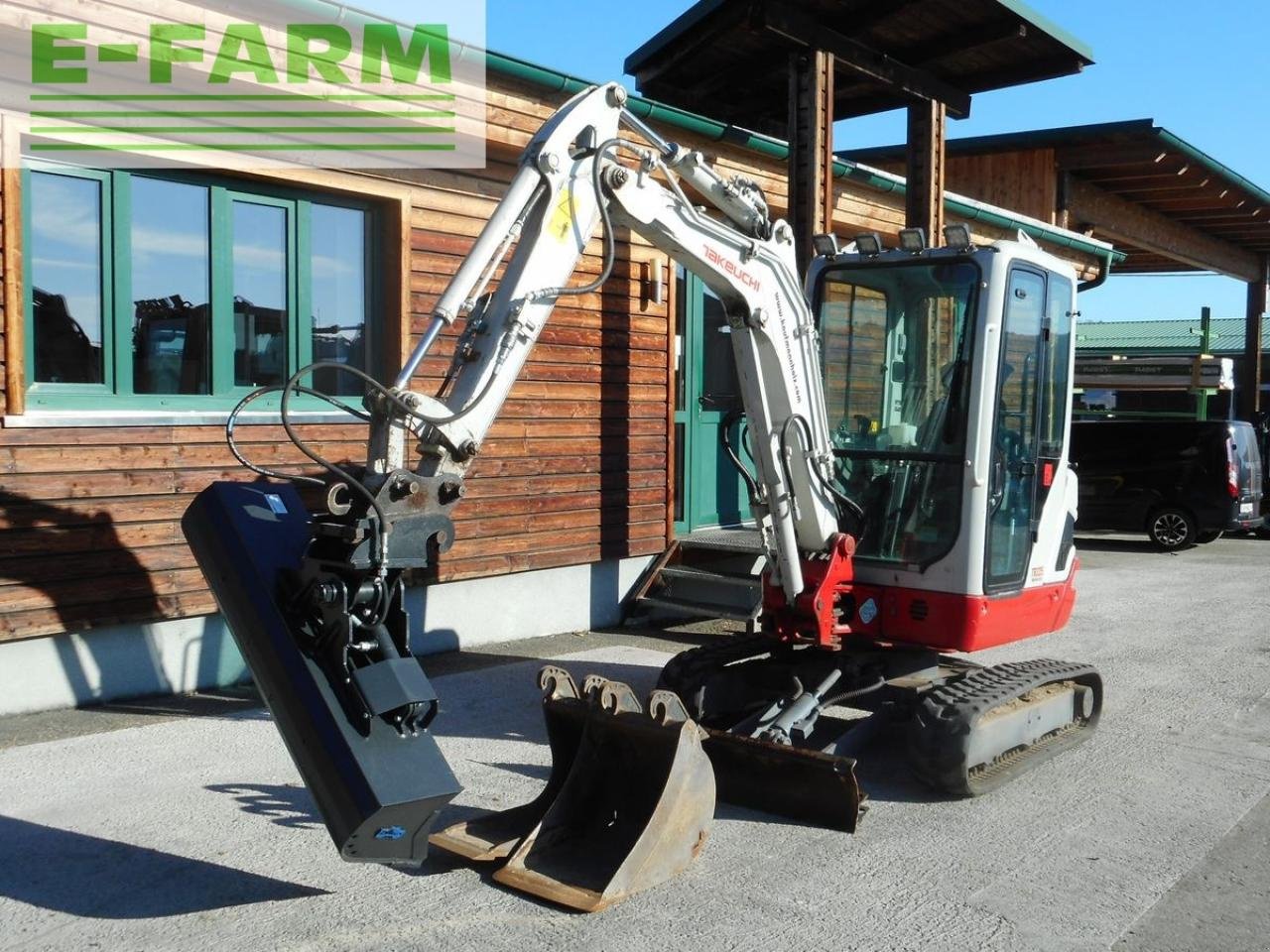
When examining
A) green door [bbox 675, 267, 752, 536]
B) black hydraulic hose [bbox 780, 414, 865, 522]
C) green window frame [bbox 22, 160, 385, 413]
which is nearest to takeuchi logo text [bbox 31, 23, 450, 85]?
green window frame [bbox 22, 160, 385, 413]

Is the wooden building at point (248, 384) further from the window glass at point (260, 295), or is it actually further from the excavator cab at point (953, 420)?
the excavator cab at point (953, 420)

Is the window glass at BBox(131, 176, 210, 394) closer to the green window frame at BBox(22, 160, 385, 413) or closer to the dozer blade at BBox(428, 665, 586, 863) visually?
the green window frame at BBox(22, 160, 385, 413)

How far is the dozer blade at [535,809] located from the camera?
→ 4.48 meters

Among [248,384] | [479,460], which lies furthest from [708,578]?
[248,384]

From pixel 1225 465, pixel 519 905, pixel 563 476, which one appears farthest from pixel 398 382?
pixel 1225 465

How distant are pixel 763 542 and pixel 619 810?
6.13ft

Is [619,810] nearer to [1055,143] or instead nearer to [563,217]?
[563,217]

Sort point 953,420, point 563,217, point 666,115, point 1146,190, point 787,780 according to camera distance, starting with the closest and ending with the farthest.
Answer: point 563,217 < point 787,780 < point 953,420 < point 666,115 < point 1146,190

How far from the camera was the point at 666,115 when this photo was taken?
8.91 m

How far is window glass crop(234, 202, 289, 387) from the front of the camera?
288 inches

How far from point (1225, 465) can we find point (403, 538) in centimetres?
1417

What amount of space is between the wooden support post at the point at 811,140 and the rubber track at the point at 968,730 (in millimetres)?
4290

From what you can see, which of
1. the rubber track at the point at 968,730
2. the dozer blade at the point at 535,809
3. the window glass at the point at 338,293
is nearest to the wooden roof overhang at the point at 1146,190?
the window glass at the point at 338,293

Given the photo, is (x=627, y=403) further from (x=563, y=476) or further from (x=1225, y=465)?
(x=1225, y=465)
